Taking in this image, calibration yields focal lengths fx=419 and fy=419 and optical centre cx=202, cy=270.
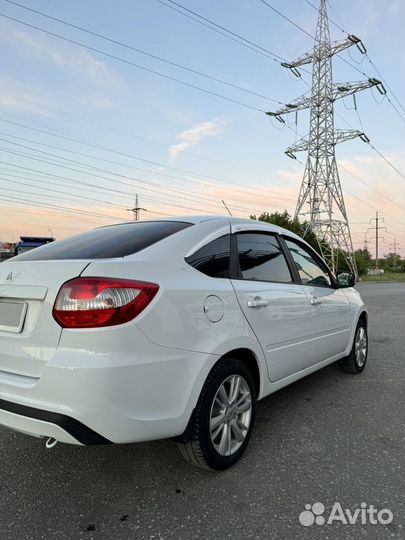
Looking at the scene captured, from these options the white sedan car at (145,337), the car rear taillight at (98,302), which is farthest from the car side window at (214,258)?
the car rear taillight at (98,302)

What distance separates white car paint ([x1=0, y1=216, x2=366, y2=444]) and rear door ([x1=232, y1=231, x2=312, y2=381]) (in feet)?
0.42

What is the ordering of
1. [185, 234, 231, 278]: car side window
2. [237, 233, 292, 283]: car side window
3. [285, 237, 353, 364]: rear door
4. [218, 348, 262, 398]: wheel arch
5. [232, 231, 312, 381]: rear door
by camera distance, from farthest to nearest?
[285, 237, 353, 364]: rear door
[237, 233, 292, 283]: car side window
[232, 231, 312, 381]: rear door
[218, 348, 262, 398]: wheel arch
[185, 234, 231, 278]: car side window

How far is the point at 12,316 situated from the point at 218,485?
152 cm

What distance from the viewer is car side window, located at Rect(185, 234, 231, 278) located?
8.31 feet

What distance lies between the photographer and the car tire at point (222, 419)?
2.38 meters

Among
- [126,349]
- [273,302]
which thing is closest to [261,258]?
[273,302]

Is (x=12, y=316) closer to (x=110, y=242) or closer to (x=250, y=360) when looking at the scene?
(x=110, y=242)

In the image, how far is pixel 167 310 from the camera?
7.14 feet

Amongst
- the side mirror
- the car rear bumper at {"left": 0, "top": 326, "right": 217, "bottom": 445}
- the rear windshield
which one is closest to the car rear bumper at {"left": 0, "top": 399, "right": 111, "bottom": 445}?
the car rear bumper at {"left": 0, "top": 326, "right": 217, "bottom": 445}

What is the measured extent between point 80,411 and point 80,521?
627mm

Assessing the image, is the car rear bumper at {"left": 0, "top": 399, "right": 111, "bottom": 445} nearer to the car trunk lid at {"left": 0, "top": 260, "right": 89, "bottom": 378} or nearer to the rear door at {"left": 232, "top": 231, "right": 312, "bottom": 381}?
the car trunk lid at {"left": 0, "top": 260, "right": 89, "bottom": 378}

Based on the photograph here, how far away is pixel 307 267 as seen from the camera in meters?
3.85

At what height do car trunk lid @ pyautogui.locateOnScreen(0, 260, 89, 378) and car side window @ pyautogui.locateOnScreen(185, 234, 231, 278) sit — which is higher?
car side window @ pyautogui.locateOnScreen(185, 234, 231, 278)

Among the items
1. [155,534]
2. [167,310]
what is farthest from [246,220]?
[155,534]
